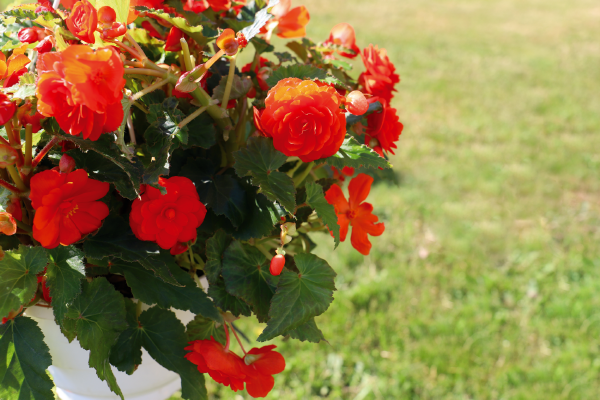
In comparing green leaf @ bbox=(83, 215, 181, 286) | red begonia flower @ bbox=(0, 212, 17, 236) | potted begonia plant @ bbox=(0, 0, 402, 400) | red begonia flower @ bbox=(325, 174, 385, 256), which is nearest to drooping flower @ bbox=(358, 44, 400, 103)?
potted begonia plant @ bbox=(0, 0, 402, 400)

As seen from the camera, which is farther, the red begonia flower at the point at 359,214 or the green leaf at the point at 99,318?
the red begonia flower at the point at 359,214

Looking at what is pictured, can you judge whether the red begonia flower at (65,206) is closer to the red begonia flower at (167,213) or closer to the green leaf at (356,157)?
the red begonia flower at (167,213)

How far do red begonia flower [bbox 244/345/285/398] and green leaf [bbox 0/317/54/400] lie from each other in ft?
0.69

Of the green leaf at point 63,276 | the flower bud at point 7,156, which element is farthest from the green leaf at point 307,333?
the flower bud at point 7,156

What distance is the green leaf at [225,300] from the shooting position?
597mm

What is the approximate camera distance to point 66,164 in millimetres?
517

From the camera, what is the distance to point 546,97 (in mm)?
3416

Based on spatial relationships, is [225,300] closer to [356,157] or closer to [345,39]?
[356,157]

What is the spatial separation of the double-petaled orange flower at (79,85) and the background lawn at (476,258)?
0.91 m

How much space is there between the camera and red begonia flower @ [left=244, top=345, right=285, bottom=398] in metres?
0.59

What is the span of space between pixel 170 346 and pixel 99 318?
10 cm

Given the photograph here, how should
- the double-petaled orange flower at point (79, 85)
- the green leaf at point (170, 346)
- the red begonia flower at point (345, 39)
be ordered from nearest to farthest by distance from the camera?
the double-petaled orange flower at point (79, 85) → the green leaf at point (170, 346) → the red begonia flower at point (345, 39)

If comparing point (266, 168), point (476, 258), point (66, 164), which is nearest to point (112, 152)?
point (66, 164)

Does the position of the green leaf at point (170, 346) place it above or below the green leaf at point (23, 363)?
below
